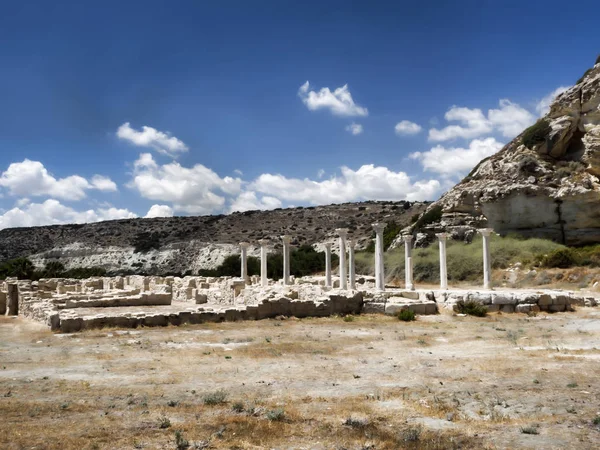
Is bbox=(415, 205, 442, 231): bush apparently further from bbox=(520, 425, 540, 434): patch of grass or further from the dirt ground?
bbox=(520, 425, 540, 434): patch of grass

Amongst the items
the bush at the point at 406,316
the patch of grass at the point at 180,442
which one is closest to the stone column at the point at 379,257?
the bush at the point at 406,316

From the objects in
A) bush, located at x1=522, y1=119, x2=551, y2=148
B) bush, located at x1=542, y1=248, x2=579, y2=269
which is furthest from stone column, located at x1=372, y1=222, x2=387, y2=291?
bush, located at x1=522, y1=119, x2=551, y2=148

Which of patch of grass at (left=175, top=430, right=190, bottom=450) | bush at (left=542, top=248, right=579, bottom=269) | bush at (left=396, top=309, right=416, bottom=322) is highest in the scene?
bush at (left=542, top=248, right=579, bottom=269)

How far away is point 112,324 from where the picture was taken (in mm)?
17891

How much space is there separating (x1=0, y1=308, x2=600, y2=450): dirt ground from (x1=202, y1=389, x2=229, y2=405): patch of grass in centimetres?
3

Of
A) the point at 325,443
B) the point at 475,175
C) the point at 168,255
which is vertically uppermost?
the point at 475,175

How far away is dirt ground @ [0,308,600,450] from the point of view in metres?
6.63

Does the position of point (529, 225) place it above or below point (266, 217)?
below

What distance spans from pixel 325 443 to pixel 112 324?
524 inches

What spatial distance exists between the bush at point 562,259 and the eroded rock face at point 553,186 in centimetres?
673

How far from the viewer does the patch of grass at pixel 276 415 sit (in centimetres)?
733

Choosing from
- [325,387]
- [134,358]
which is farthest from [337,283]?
[325,387]

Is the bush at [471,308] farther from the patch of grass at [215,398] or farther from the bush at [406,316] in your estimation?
the patch of grass at [215,398]

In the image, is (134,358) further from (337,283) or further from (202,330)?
(337,283)
